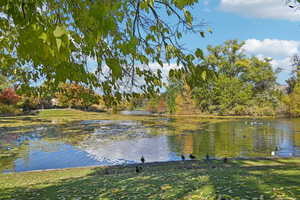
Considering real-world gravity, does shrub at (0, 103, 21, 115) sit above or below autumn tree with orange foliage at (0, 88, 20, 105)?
below

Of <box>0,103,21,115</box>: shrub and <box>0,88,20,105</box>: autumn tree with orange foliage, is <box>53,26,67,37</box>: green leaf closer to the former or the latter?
<box>0,88,20,105</box>: autumn tree with orange foliage

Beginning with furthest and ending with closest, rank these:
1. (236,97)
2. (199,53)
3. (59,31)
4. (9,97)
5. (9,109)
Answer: (236,97) < (9,109) < (9,97) < (199,53) < (59,31)

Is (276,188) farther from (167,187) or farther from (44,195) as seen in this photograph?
(44,195)

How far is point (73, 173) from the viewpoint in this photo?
13023 mm

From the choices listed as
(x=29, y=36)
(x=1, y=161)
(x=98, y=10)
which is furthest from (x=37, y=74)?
(x=1, y=161)

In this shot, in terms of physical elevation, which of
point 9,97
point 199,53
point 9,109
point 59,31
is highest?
point 9,97

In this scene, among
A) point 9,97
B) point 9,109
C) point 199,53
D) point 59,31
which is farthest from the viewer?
point 9,109

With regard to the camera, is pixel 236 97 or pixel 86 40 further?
pixel 236 97

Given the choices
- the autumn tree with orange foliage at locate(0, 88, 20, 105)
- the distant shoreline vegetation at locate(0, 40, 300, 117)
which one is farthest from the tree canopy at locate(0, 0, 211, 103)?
the autumn tree with orange foliage at locate(0, 88, 20, 105)

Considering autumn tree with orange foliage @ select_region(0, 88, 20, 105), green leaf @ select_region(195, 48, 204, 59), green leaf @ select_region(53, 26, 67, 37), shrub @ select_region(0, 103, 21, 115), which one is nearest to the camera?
green leaf @ select_region(53, 26, 67, 37)

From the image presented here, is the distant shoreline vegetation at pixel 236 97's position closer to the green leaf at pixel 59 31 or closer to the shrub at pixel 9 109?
the shrub at pixel 9 109

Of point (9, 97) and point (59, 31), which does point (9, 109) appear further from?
point (59, 31)

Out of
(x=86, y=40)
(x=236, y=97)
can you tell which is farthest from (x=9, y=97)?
(x=86, y=40)

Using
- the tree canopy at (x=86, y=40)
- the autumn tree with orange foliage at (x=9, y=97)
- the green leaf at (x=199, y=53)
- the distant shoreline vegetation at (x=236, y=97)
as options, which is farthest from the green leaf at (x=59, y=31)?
the autumn tree with orange foliage at (x=9, y=97)
